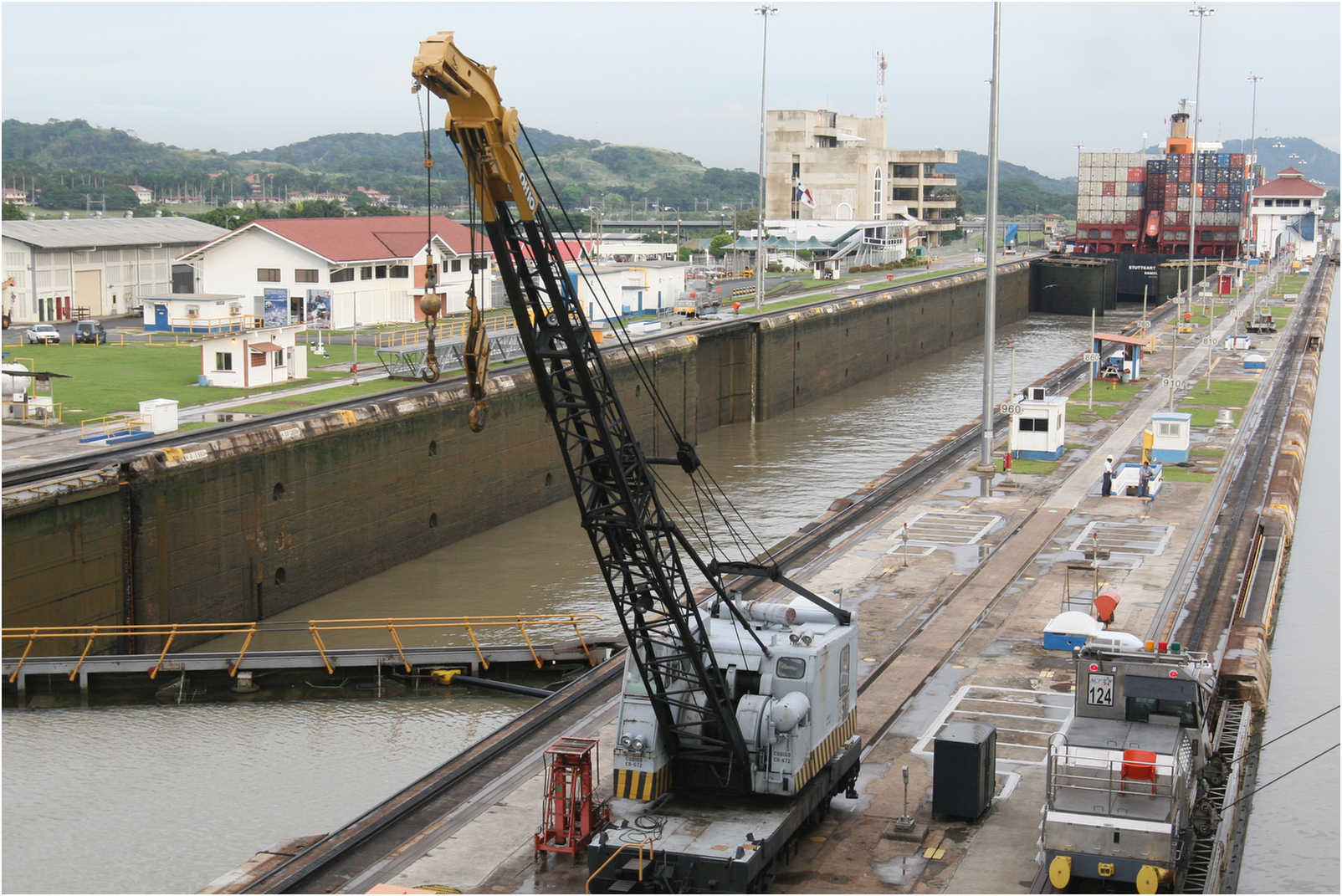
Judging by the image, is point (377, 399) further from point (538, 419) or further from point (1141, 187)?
point (1141, 187)

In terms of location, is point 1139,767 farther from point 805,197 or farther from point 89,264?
point 805,197

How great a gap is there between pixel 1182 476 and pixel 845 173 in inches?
5026

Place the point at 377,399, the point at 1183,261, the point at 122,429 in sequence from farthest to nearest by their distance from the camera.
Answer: the point at 1183,261
the point at 377,399
the point at 122,429

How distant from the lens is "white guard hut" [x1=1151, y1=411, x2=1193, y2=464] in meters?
55.4

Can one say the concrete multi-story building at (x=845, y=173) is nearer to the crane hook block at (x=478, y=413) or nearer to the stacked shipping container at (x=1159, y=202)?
the stacked shipping container at (x=1159, y=202)

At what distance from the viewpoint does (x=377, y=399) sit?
52438mm

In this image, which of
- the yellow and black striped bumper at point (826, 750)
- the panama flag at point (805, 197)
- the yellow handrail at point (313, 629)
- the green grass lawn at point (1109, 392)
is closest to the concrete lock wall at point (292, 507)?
the yellow handrail at point (313, 629)

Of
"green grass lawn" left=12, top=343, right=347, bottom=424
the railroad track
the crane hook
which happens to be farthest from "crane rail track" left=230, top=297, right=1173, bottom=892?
"green grass lawn" left=12, top=343, right=347, bottom=424

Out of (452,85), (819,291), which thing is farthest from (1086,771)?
(819,291)

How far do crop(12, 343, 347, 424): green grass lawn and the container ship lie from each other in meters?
117

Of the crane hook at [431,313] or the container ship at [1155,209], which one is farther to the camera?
the container ship at [1155,209]

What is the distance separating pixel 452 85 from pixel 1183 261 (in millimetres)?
148643

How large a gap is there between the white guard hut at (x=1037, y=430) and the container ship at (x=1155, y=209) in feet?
358

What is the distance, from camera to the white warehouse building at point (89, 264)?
75.8 m
